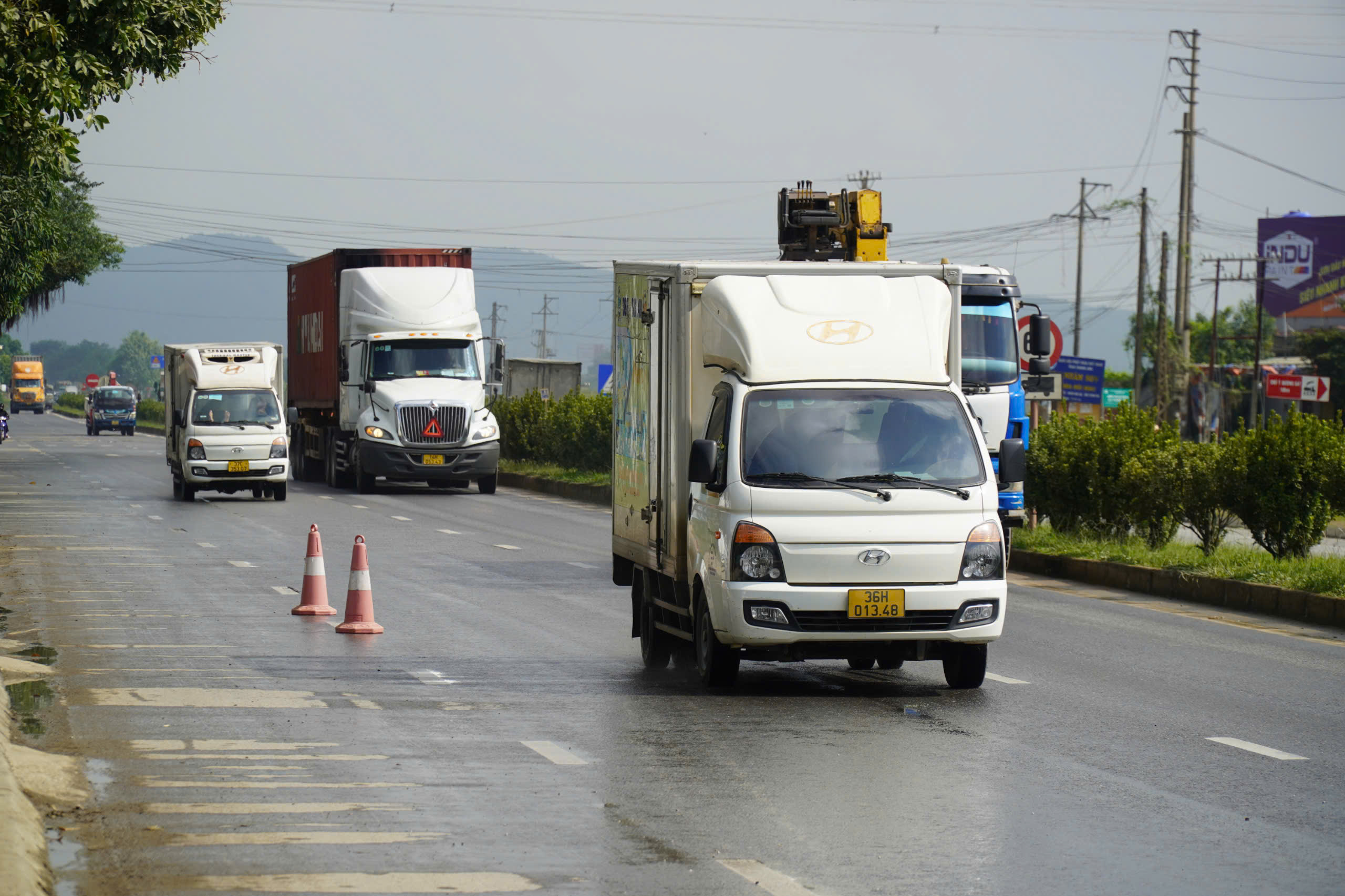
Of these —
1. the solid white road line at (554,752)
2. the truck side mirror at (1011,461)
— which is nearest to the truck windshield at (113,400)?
the truck side mirror at (1011,461)

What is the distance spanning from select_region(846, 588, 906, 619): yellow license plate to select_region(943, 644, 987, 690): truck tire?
31.0 inches

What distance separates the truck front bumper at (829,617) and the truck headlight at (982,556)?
95 mm

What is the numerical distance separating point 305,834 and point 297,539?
1629 centimetres

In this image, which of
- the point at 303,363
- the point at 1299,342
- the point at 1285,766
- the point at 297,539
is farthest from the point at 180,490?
the point at 1299,342

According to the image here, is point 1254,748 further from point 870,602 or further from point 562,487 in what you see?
point 562,487

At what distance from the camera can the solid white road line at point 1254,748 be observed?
29.6ft

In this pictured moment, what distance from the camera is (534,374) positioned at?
65250 millimetres

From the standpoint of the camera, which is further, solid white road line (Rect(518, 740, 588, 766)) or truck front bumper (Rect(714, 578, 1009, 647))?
truck front bumper (Rect(714, 578, 1009, 647))

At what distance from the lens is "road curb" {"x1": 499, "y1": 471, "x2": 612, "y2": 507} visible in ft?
113

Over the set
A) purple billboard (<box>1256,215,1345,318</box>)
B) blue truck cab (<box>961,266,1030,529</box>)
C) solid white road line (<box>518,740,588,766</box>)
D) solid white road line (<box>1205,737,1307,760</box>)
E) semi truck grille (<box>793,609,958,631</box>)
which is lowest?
solid white road line (<box>518,740,588,766</box>)

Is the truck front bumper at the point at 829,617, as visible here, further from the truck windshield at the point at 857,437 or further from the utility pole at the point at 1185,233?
the utility pole at the point at 1185,233

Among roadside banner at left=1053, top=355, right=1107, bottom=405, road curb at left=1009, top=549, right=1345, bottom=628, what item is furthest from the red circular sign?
roadside banner at left=1053, top=355, right=1107, bottom=405

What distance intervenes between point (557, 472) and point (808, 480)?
28913 mm

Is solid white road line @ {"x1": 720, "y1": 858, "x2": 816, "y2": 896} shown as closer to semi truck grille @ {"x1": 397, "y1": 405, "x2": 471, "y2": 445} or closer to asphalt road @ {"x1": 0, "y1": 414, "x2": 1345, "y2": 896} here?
asphalt road @ {"x1": 0, "y1": 414, "x2": 1345, "y2": 896}
